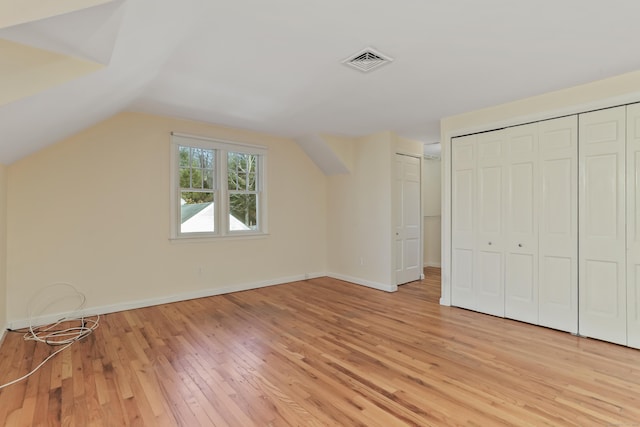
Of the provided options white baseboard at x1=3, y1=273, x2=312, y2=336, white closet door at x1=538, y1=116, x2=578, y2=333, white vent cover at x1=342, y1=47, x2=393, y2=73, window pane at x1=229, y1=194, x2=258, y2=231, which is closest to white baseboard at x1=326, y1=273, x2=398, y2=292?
white baseboard at x1=3, y1=273, x2=312, y2=336

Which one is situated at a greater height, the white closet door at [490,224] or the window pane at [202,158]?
the window pane at [202,158]

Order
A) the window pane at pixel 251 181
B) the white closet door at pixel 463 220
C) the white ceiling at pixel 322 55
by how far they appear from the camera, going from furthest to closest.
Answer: the window pane at pixel 251 181
the white closet door at pixel 463 220
the white ceiling at pixel 322 55

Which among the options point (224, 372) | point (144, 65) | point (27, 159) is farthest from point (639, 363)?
point (27, 159)

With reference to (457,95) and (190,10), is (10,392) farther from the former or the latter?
(457,95)

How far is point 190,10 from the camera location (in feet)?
6.14

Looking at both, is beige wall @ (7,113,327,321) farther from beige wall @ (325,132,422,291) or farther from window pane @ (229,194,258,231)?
beige wall @ (325,132,422,291)

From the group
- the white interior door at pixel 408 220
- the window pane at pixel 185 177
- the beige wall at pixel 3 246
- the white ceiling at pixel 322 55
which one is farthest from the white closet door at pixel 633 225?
the beige wall at pixel 3 246

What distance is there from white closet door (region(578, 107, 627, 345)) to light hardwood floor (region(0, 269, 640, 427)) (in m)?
0.26

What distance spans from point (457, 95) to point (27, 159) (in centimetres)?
472

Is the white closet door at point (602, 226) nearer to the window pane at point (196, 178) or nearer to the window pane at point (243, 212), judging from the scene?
the window pane at point (243, 212)

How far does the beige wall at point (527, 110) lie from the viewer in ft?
9.53

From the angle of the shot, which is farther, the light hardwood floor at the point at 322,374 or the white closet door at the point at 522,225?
the white closet door at the point at 522,225

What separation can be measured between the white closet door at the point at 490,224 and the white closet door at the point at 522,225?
75 millimetres

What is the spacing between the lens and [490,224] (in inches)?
149
